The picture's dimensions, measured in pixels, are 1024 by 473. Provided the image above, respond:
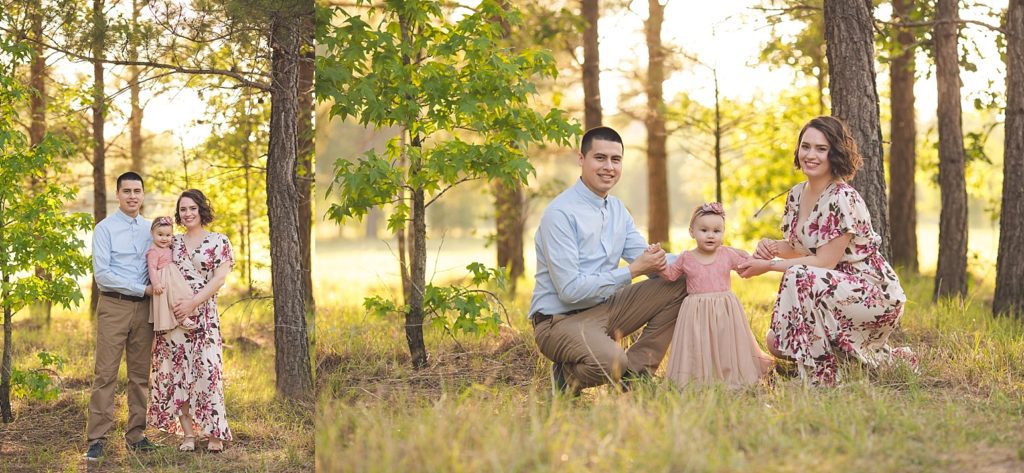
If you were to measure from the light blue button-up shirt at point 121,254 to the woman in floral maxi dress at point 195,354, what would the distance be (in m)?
0.23

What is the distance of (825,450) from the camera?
3613 millimetres

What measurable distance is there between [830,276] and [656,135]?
8413mm

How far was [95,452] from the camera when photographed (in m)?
5.98

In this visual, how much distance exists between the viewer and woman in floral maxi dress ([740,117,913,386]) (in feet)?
16.3

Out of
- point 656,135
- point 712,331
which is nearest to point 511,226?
point 656,135

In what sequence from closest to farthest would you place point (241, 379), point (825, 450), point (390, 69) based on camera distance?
point (825, 450)
point (390, 69)
point (241, 379)

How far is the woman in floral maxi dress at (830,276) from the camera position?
16.3 ft

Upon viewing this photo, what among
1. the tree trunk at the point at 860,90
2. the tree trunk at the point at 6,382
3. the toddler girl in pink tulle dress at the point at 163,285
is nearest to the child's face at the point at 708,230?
the tree trunk at the point at 860,90

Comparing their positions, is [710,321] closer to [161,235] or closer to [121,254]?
[161,235]

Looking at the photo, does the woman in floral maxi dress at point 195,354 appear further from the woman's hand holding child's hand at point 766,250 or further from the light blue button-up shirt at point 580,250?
the woman's hand holding child's hand at point 766,250

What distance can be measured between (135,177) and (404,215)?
167 cm

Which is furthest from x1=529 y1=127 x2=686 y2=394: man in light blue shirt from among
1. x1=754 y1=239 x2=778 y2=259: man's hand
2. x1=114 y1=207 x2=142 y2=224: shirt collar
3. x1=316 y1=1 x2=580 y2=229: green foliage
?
x1=114 y1=207 x2=142 y2=224: shirt collar

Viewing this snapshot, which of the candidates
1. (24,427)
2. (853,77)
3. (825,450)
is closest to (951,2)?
(853,77)

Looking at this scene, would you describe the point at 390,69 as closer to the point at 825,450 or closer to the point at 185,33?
the point at 185,33
